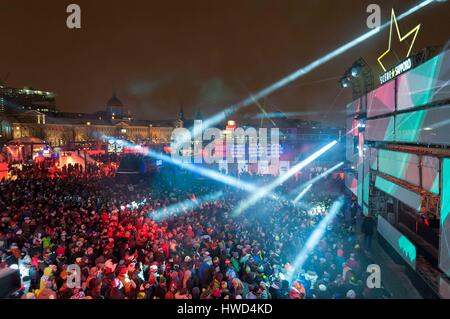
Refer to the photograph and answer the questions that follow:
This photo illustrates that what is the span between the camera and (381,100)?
13.7 meters

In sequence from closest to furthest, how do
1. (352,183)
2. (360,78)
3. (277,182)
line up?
(360,78) < (352,183) < (277,182)

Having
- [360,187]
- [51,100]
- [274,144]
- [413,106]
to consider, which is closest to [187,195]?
[360,187]

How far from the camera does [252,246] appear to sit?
29.0ft

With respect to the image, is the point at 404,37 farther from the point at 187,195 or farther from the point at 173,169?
the point at 173,169

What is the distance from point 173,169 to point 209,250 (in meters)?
21.2

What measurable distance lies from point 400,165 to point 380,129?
3196 mm

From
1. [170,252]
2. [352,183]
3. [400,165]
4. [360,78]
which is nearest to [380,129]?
[400,165]

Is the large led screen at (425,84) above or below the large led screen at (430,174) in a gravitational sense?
above

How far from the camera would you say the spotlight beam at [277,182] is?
14981 mm

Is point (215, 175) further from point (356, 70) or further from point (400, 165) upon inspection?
point (400, 165)

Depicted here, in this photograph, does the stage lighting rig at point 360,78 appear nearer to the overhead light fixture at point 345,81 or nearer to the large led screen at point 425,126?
the overhead light fixture at point 345,81

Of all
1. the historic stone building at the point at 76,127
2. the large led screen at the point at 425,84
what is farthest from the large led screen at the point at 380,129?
the historic stone building at the point at 76,127

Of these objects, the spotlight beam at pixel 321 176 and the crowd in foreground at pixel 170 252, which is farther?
the spotlight beam at pixel 321 176

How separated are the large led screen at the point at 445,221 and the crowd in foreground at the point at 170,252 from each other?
1.81 metres
